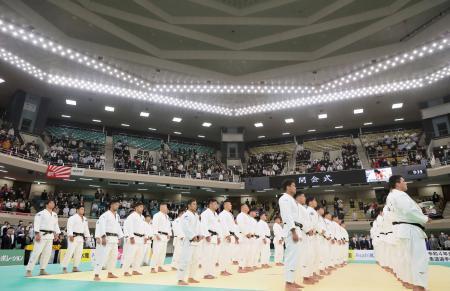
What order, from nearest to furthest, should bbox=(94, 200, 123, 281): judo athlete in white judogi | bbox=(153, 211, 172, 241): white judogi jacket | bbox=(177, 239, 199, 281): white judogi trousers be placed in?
1. bbox=(177, 239, 199, 281): white judogi trousers
2. bbox=(94, 200, 123, 281): judo athlete in white judogi
3. bbox=(153, 211, 172, 241): white judogi jacket

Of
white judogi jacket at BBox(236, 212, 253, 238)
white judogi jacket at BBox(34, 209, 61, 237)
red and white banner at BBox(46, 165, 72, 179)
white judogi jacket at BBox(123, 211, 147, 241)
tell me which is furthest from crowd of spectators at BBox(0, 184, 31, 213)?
white judogi jacket at BBox(236, 212, 253, 238)

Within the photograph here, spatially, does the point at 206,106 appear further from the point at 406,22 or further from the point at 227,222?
the point at 227,222

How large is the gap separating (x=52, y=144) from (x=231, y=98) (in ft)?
48.7

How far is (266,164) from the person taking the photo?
30250 millimetres

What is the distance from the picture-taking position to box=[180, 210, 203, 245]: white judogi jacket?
24.3 feet

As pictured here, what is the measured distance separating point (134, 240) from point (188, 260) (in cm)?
256

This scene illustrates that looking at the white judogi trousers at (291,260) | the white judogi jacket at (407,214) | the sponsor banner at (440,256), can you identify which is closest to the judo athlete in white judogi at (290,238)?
the white judogi trousers at (291,260)

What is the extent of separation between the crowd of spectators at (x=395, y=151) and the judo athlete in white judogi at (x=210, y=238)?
1914 cm

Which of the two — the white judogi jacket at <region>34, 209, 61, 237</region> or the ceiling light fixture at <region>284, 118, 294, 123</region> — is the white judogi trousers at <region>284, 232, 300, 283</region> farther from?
the ceiling light fixture at <region>284, 118, 294, 123</region>

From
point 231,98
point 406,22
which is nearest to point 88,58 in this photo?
point 231,98

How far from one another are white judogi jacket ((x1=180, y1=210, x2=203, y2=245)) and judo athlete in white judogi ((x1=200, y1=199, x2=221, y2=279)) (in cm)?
32

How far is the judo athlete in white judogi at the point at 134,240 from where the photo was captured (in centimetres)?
897

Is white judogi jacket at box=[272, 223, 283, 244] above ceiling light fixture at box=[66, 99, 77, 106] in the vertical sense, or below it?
below

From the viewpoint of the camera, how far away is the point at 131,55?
833 inches
